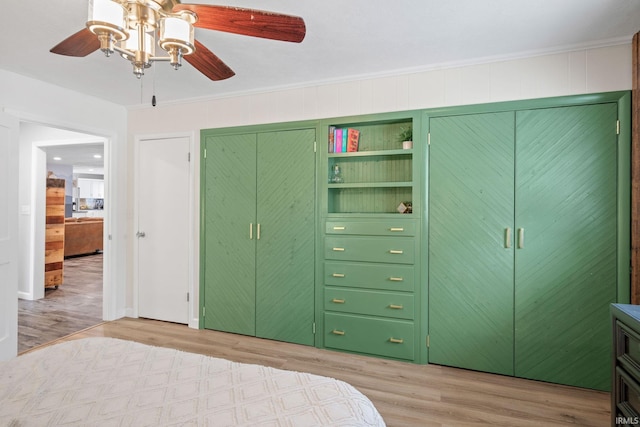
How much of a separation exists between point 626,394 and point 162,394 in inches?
83.4

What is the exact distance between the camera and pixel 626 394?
1.61 m

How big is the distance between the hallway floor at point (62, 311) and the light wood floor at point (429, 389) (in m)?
0.34

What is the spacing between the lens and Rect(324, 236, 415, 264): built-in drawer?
2895 millimetres

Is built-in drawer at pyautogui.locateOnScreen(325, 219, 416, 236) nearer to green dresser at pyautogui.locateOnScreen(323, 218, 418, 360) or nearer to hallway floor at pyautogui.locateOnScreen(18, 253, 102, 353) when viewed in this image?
green dresser at pyautogui.locateOnScreen(323, 218, 418, 360)

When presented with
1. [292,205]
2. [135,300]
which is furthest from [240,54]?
[135,300]

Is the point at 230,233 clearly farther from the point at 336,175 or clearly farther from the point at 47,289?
the point at 47,289

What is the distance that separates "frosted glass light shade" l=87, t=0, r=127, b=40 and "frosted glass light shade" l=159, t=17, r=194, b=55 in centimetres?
16

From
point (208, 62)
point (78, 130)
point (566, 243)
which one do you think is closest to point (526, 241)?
point (566, 243)

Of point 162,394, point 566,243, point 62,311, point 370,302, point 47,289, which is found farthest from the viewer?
point 47,289

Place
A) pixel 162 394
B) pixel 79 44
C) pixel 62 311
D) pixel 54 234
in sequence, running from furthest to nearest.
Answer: pixel 54 234 → pixel 62 311 → pixel 79 44 → pixel 162 394

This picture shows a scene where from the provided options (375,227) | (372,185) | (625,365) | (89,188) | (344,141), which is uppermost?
(89,188)

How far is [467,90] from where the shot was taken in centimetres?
275

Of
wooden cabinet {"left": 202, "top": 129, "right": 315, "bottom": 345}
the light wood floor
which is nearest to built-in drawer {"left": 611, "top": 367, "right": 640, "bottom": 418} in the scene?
the light wood floor

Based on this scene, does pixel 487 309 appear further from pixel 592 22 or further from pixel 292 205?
pixel 592 22
